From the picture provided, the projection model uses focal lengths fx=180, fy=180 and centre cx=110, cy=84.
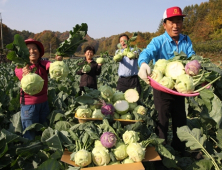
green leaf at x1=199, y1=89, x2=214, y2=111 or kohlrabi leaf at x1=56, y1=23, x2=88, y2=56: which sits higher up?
kohlrabi leaf at x1=56, y1=23, x2=88, y2=56

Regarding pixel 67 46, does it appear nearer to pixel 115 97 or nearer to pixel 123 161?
pixel 115 97

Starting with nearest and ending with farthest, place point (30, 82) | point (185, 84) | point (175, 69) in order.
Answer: point (30, 82) < point (185, 84) < point (175, 69)

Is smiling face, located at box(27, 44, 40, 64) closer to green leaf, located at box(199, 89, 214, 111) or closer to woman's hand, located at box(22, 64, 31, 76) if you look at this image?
woman's hand, located at box(22, 64, 31, 76)

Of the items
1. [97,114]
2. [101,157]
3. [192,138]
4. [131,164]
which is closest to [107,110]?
[97,114]

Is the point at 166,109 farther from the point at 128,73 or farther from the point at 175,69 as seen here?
the point at 128,73

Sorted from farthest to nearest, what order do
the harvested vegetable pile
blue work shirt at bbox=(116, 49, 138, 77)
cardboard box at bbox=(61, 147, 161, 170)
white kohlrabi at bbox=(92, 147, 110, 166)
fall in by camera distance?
blue work shirt at bbox=(116, 49, 138, 77) → the harvested vegetable pile → white kohlrabi at bbox=(92, 147, 110, 166) → cardboard box at bbox=(61, 147, 161, 170)

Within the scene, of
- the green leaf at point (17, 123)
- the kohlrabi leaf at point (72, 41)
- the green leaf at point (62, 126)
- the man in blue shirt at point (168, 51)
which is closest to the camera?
the kohlrabi leaf at point (72, 41)

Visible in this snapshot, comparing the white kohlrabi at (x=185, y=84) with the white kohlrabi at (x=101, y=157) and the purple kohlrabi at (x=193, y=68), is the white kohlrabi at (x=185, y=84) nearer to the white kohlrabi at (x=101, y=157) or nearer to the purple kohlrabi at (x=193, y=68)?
the purple kohlrabi at (x=193, y=68)

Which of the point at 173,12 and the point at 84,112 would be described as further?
the point at 173,12

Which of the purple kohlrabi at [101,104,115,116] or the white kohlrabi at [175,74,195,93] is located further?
the purple kohlrabi at [101,104,115,116]

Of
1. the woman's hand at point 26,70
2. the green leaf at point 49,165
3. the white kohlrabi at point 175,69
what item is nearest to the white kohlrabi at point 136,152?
the green leaf at point 49,165

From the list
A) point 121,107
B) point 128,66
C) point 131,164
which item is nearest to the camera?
point 131,164

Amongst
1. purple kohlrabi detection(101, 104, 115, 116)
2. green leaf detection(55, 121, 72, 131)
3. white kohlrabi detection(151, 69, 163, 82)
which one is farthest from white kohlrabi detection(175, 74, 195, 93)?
green leaf detection(55, 121, 72, 131)

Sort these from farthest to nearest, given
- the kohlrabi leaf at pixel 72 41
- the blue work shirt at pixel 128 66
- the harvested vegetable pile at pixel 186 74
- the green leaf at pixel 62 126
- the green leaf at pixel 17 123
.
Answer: the blue work shirt at pixel 128 66, the green leaf at pixel 17 123, the green leaf at pixel 62 126, the harvested vegetable pile at pixel 186 74, the kohlrabi leaf at pixel 72 41
